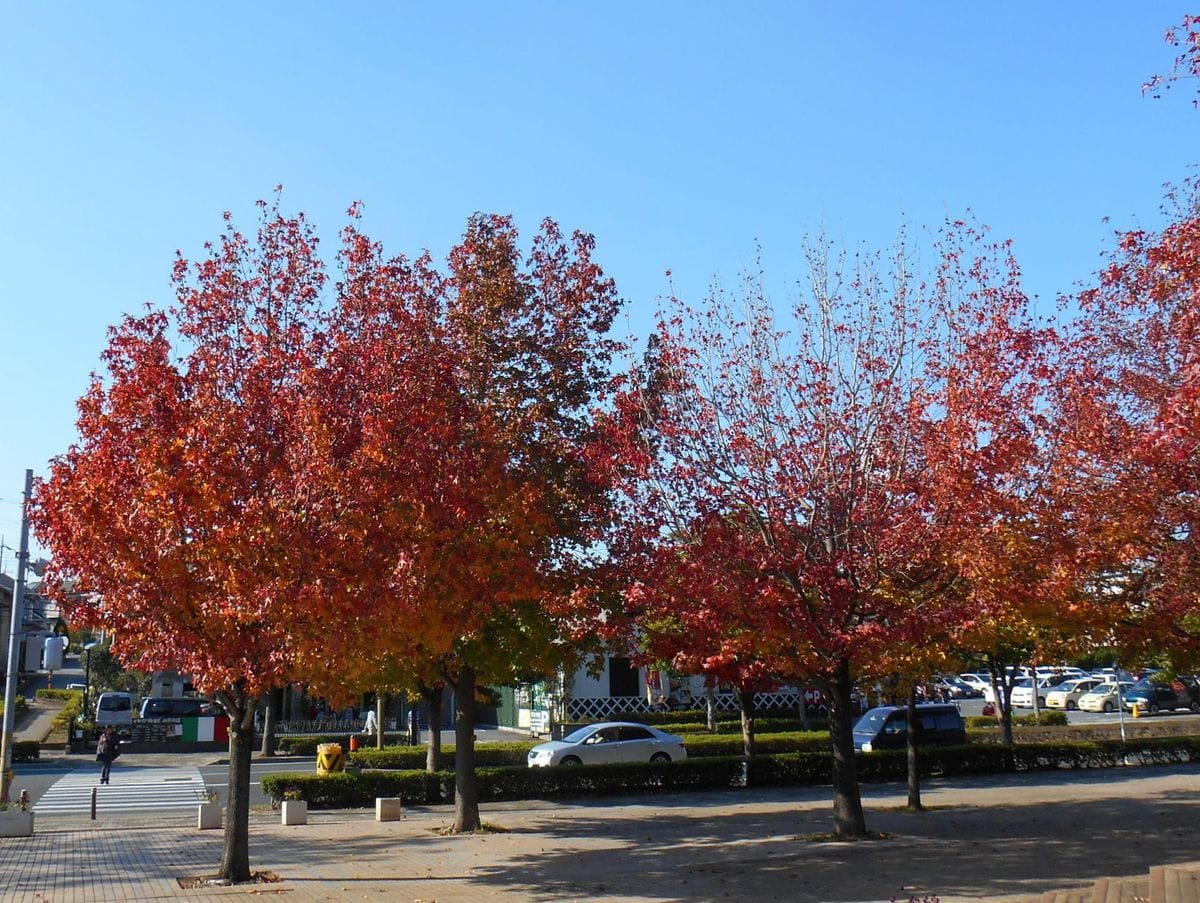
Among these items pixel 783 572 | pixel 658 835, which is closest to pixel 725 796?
pixel 658 835

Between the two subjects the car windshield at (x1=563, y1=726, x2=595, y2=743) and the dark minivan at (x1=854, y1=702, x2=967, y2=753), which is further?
the dark minivan at (x1=854, y1=702, x2=967, y2=753)

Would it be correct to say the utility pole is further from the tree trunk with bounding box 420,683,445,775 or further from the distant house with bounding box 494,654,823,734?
the distant house with bounding box 494,654,823,734

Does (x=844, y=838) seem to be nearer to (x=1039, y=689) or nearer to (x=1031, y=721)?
(x=1031, y=721)

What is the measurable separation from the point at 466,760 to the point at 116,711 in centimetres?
3084

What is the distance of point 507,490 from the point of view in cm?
1540

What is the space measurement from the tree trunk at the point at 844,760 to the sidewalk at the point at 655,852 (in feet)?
1.43

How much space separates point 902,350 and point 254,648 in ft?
33.6

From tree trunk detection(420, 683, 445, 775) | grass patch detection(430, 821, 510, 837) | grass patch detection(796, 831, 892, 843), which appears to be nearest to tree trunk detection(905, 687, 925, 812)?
grass patch detection(796, 831, 892, 843)

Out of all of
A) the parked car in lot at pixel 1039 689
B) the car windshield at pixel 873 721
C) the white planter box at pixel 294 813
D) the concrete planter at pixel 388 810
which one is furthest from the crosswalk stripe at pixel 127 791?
the parked car in lot at pixel 1039 689

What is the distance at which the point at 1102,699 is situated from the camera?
4969cm

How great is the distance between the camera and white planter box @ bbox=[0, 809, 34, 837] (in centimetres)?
1828

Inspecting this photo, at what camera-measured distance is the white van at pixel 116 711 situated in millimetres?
41213

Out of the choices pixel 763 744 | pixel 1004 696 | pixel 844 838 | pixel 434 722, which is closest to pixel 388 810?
pixel 434 722

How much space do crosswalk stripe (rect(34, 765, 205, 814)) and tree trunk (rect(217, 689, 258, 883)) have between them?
10.6 m
